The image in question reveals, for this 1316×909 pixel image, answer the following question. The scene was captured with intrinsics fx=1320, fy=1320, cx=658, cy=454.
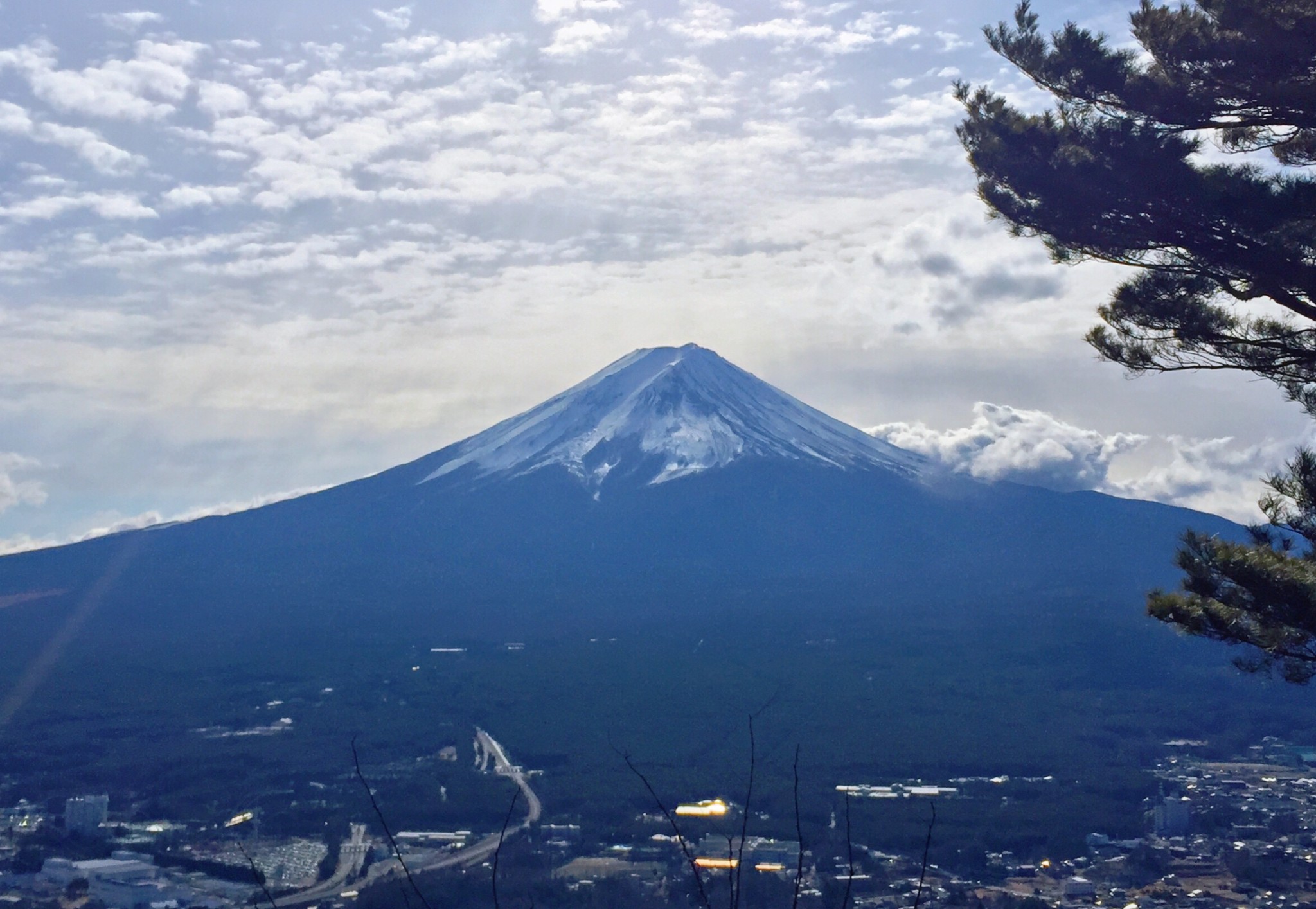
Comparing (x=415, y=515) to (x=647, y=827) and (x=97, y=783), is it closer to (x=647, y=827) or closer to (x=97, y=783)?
(x=97, y=783)

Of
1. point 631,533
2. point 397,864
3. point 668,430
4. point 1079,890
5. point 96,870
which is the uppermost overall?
point 668,430

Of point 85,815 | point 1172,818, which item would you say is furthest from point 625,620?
point 1172,818

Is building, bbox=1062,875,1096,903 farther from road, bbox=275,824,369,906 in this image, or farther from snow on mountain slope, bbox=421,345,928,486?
snow on mountain slope, bbox=421,345,928,486

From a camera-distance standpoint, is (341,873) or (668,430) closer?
(341,873)

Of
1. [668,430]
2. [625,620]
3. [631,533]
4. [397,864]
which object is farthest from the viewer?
[668,430]

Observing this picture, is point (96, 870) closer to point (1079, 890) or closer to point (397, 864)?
point (397, 864)

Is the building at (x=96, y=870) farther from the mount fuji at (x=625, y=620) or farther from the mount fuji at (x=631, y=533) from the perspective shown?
the mount fuji at (x=631, y=533)

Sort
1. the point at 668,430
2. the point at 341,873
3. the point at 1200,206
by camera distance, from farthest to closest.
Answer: the point at 668,430 < the point at 341,873 < the point at 1200,206
